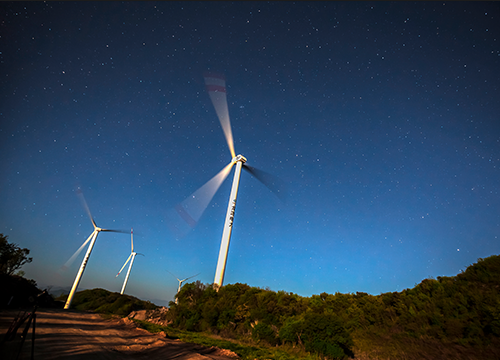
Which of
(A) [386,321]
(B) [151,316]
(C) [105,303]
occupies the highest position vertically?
(A) [386,321]

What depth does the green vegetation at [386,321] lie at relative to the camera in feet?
43.3

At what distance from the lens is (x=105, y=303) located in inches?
2514

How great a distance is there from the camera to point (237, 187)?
128 feet

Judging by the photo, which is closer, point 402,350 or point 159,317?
point 402,350

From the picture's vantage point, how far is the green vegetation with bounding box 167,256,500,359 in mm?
13195

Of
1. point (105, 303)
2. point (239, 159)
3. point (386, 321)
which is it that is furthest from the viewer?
point (105, 303)

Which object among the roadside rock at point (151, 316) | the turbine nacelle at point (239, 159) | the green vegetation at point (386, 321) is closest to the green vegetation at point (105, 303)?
the roadside rock at point (151, 316)

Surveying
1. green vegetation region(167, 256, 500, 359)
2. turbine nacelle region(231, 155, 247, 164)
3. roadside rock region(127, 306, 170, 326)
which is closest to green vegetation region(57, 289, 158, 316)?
roadside rock region(127, 306, 170, 326)

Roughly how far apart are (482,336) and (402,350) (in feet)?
15.4

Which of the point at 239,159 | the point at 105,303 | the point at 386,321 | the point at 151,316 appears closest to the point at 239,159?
the point at 239,159

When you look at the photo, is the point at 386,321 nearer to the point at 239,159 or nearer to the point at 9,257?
the point at 239,159

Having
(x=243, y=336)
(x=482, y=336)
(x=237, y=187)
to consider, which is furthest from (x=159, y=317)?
(x=482, y=336)

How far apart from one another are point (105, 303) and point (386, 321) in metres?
75.5

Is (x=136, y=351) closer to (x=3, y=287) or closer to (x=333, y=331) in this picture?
(x=333, y=331)
